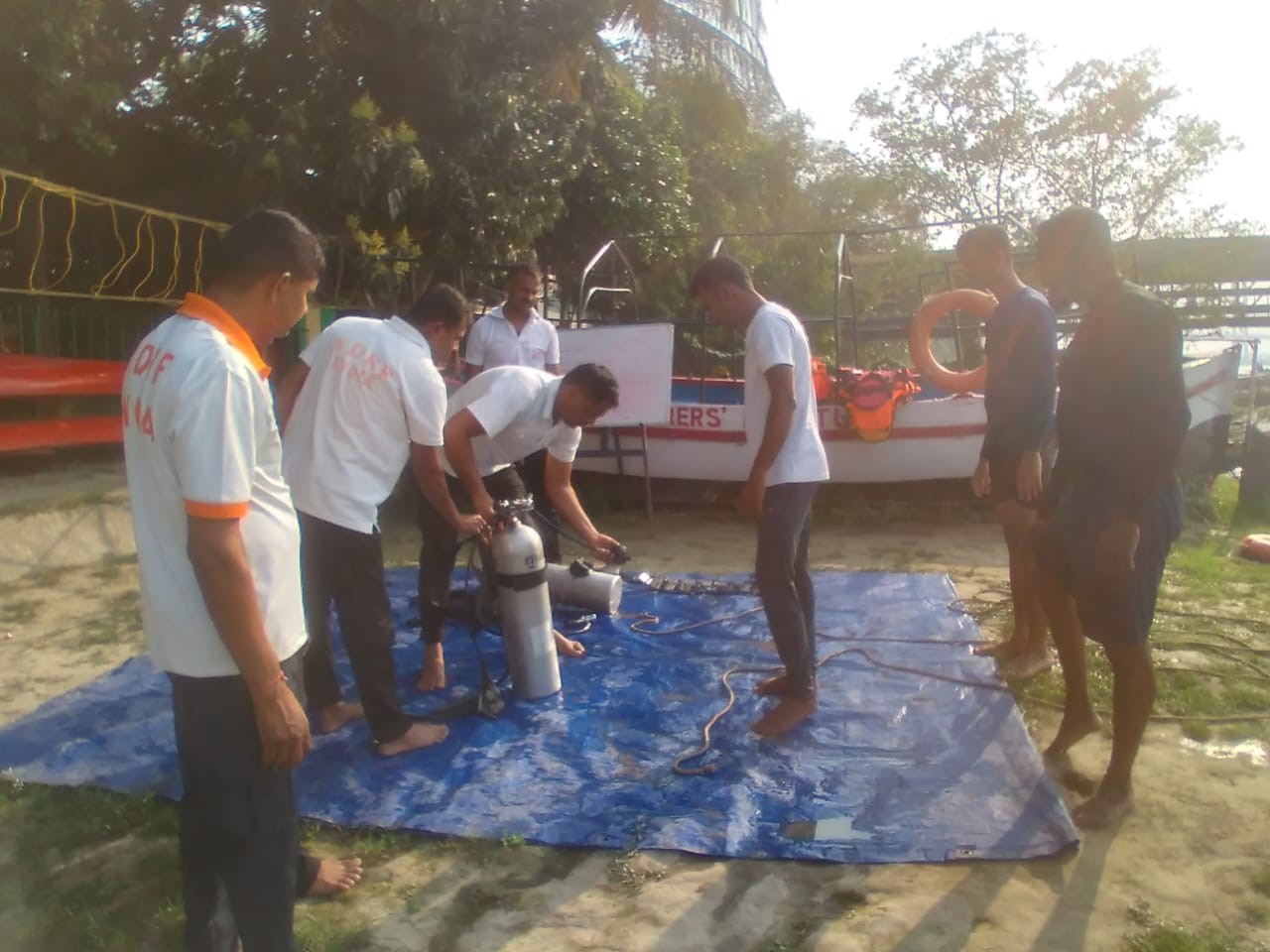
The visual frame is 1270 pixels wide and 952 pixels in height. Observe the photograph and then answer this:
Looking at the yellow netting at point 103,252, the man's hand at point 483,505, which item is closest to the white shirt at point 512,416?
the man's hand at point 483,505

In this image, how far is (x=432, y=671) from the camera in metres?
4.67

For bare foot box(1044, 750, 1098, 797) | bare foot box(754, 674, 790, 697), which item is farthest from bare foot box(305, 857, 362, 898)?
bare foot box(1044, 750, 1098, 797)

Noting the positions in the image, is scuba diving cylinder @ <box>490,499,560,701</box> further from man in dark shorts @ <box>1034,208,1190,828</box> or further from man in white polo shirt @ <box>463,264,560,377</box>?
man in white polo shirt @ <box>463,264,560,377</box>

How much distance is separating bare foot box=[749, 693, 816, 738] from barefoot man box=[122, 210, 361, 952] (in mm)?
2257

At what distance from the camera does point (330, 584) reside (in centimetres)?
378

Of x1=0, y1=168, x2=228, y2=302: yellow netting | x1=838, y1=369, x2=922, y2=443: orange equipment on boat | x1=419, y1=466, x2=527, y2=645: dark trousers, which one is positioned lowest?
x1=419, y1=466, x2=527, y2=645: dark trousers

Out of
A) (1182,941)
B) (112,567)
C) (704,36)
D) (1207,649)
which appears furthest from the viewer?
(704,36)

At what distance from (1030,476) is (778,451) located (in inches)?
46.9

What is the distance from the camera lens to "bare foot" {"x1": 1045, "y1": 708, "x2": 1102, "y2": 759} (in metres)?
3.90

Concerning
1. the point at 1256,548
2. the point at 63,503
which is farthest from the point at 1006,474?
the point at 63,503

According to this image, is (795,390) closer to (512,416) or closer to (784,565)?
(784,565)

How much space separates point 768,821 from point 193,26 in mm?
10565

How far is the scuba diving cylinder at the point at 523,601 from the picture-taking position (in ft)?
14.2

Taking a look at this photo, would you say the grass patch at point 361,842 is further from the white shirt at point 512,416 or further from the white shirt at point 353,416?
the white shirt at point 512,416
